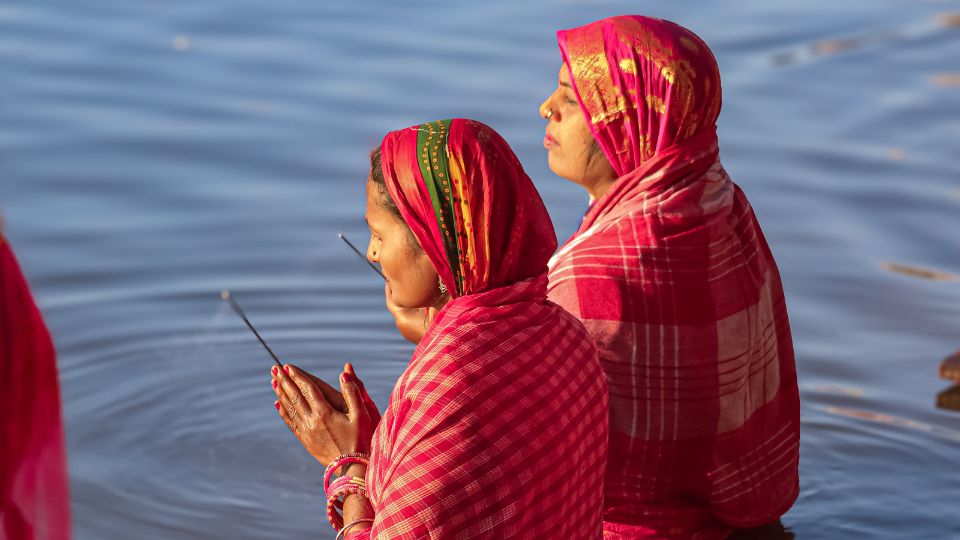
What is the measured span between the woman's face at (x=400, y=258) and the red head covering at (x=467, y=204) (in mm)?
66

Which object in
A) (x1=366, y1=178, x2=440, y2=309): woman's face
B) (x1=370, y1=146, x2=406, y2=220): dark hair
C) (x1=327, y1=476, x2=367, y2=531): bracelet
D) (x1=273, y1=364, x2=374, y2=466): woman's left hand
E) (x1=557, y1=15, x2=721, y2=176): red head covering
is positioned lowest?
(x1=327, y1=476, x2=367, y2=531): bracelet

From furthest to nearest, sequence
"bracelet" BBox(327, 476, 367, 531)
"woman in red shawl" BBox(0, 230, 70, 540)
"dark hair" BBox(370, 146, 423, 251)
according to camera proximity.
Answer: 1. "bracelet" BBox(327, 476, 367, 531)
2. "dark hair" BBox(370, 146, 423, 251)
3. "woman in red shawl" BBox(0, 230, 70, 540)

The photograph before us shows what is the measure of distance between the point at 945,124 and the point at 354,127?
3809 mm

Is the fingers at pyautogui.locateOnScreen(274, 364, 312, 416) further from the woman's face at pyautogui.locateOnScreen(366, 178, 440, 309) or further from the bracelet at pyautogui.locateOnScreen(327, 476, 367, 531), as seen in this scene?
the woman's face at pyautogui.locateOnScreen(366, 178, 440, 309)

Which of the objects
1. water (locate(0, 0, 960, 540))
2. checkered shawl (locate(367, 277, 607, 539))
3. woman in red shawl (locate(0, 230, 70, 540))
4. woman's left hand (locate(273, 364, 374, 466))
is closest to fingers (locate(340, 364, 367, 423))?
woman's left hand (locate(273, 364, 374, 466))

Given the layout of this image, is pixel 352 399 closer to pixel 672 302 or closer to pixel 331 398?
pixel 331 398

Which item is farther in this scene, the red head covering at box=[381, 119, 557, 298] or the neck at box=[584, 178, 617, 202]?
the neck at box=[584, 178, 617, 202]

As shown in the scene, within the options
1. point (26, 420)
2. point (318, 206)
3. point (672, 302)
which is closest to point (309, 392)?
point (26, 420)

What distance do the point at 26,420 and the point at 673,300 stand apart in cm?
169

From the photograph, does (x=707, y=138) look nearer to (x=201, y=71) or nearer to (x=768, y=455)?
(x=768, y=455)

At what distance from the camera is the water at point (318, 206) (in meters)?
5.14

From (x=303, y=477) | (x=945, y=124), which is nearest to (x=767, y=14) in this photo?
(x=945, y=124)

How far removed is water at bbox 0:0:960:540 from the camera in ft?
16.9

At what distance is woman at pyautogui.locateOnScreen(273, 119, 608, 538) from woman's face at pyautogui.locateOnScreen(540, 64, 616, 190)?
3.38 feet
